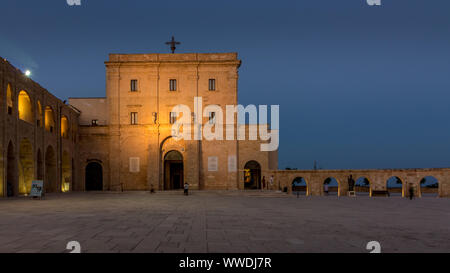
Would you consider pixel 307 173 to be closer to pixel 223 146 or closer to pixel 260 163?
pixel 260 163

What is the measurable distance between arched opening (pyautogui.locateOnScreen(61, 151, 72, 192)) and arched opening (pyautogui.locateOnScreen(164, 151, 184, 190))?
9639 millimetres

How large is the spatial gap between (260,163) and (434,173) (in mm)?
16883

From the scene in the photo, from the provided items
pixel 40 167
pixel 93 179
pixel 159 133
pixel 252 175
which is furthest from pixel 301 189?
pixel 40 167

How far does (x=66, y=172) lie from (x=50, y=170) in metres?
3.75

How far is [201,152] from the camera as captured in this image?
35.8 metres

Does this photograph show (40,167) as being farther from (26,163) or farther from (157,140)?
(157,140)

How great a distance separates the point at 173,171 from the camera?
129ft

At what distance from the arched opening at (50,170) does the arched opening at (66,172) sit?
322cm

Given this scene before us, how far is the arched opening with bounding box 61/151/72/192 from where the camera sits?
109 ft

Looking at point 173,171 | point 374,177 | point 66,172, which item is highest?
point 66,172

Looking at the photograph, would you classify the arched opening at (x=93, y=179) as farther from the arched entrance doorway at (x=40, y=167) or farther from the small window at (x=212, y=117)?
the small window at (x=212, y=117)

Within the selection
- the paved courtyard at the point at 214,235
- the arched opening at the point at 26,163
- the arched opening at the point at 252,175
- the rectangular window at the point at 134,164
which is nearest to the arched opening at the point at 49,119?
the arched opening at the point at 26,163
